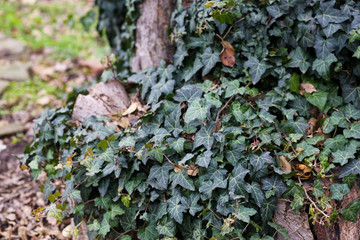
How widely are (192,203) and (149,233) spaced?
38cm

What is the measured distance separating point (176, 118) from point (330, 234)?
1.30 meters

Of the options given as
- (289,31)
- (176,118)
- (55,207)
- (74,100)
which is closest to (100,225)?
(55,207)

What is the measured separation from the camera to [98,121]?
2.61m

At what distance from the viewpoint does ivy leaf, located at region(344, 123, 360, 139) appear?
2.28 metres

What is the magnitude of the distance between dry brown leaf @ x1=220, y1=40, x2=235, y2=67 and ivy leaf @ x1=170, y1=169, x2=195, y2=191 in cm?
95

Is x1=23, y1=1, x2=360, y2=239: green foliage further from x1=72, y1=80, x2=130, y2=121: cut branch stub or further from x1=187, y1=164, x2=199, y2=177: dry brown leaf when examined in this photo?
x1=72, y1=80, x2=130, y2=121: cut branch stub

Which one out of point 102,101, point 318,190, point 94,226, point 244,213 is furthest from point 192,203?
point 102,101

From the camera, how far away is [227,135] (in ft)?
7.33

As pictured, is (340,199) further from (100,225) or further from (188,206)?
(100,225)

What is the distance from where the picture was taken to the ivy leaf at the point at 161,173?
222 centimetres

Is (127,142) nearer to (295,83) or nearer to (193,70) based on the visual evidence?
(193,70)

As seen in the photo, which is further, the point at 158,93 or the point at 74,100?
the point at 74,100

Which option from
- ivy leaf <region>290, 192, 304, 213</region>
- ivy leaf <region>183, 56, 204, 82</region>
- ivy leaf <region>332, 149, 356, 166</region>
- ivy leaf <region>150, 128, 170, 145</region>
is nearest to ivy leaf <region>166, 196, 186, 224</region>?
ivy leaf <region>150, 128, 170, 145</region>

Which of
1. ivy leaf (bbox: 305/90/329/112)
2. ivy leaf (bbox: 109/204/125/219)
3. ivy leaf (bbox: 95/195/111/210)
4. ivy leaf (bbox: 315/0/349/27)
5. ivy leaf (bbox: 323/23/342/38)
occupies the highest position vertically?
ivy leaf (bbox: 315/0/349/27)
